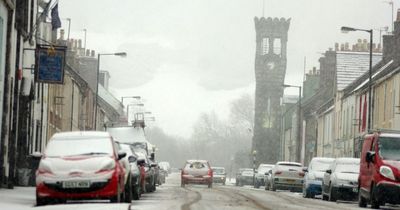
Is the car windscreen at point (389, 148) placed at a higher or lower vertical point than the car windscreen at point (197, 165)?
higher

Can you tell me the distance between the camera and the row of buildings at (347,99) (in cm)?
5764

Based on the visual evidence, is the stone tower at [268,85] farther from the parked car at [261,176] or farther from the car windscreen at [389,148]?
the car windscreen at [389,148]

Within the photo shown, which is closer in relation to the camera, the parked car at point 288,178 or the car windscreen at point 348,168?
the car windscreen at point 348,168

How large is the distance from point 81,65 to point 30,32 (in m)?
58.0

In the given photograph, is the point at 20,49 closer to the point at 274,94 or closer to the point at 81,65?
the point at 81,65

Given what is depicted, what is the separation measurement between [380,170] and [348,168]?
7.85 m

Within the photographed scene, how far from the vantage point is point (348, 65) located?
75.9 meters

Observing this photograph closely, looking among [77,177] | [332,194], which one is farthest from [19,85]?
[77,177]

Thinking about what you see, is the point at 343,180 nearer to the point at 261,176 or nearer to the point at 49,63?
the point at 49,63

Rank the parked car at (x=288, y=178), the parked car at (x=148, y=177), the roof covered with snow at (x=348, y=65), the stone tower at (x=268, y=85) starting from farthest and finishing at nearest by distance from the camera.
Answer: the stone tower at (x=268, y=85), the roof covered with snow at (x=348, y=65), the parked car at (x=288, y=178), the parked car at (x=148, y=177)

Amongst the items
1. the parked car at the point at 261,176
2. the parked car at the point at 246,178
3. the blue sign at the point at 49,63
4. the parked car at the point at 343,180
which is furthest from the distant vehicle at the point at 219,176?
the blue sign at the point at 49,63

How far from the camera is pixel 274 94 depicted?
465ft

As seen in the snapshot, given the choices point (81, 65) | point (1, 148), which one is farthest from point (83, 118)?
point (1, 148)

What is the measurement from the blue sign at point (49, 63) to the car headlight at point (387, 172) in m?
13.1
